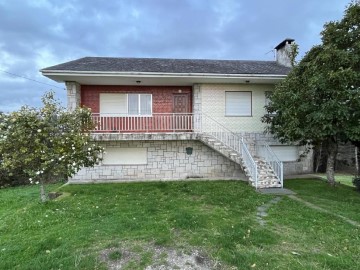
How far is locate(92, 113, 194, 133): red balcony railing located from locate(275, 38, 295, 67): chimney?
23.8 feet

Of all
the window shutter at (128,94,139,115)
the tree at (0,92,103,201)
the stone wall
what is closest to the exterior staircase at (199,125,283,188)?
the stone wall

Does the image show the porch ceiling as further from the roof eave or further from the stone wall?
the stone wall

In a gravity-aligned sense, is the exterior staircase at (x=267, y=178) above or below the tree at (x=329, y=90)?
below

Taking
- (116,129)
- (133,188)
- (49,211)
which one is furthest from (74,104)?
(49,211)

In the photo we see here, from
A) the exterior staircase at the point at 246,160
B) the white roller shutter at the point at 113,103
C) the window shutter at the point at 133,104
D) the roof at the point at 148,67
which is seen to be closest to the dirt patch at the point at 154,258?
the exterior staircase at the point at 246,160

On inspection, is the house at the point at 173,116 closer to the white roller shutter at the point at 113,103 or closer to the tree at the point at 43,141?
the white roller shutter at the point at 113,103

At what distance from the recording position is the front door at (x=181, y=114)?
A: 1387cm

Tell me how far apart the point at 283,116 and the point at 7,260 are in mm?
9341

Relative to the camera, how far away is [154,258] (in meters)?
4.38

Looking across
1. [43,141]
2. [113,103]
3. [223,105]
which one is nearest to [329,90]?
[223,105]

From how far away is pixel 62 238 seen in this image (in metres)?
5.16

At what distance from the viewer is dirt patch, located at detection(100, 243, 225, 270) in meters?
4.16

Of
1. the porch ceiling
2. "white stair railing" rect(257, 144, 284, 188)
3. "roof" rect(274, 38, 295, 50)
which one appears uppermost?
"roof" rect(274, 38, 295, 50)

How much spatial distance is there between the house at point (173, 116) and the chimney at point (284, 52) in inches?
130
